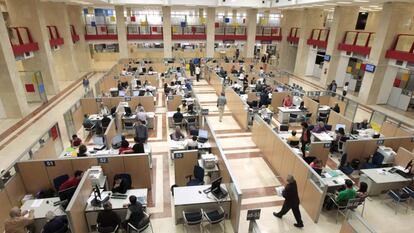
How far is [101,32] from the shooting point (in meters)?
26.0

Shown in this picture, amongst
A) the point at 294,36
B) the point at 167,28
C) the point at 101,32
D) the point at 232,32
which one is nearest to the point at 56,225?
the point at 167,28

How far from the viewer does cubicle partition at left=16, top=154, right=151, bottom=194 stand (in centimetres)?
701

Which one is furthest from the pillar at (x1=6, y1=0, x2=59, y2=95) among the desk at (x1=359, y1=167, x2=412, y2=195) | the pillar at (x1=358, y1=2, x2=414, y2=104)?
the pillar at (x1=358, y1=2, x2=414, y2=104)

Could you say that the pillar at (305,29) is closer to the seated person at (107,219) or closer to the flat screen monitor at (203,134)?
the flat screen monitor at (203,134)

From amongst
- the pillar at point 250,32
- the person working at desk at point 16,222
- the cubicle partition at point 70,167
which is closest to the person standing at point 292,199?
the cubicle partition at point 70,167

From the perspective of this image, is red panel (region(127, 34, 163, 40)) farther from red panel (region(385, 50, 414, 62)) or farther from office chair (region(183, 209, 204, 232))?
office chair (region(183, 209, 204, 232))

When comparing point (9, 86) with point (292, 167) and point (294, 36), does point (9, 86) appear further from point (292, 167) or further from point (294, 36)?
point (294, 36)

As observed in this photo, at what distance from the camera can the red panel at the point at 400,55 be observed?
45.9 ft

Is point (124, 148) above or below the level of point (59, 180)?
above

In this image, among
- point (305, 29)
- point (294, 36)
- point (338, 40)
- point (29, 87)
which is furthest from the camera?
point (294, 36)

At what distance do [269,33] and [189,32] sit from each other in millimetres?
9089

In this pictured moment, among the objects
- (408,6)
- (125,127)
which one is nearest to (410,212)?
(125,127)

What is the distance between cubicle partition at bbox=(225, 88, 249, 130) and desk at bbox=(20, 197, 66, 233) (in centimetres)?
852

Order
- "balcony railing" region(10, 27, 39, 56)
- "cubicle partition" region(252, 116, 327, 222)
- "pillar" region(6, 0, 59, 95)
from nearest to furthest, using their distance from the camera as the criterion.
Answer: "cubicle partition" region(252, 116, 327, 222), "balcony railing" region(10, 27, 39, 56), "pillar" region(6, 0, 59, 95)
